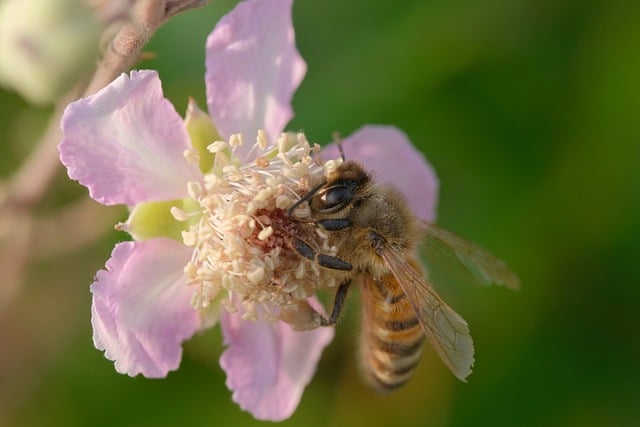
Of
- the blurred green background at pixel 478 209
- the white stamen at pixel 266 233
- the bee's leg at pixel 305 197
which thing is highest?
the bee's leg at pixel 305 197

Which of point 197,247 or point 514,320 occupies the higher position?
point 197,247

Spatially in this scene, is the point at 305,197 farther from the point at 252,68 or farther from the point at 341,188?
the point at 252,68

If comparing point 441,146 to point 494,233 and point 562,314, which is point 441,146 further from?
point 562,314

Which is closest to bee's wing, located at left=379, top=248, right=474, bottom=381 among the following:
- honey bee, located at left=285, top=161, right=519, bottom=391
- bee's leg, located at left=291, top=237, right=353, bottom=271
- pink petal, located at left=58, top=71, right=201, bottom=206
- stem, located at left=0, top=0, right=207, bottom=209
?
honey bee, located at left=285, top=161, right=519, bottom=391

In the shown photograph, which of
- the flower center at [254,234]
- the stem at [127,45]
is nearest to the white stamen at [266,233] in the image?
the flower center at [254,234]

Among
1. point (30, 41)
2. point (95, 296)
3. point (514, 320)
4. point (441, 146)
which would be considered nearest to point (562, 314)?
point (514, 320)

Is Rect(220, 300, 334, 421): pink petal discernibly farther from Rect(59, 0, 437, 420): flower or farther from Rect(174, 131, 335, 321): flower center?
Rect(174, 131, 335, 321): flower center

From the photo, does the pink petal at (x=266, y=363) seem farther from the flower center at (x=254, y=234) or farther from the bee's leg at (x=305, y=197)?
the bee's leg at (x=305, y=197)
